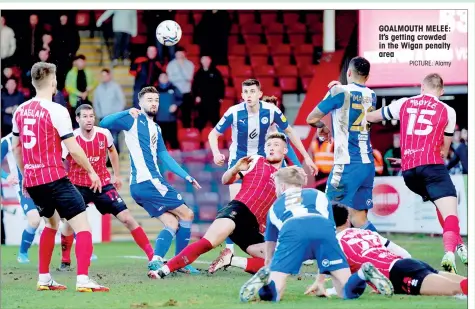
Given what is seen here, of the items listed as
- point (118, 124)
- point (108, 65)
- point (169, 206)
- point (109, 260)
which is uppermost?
point (108, 65)

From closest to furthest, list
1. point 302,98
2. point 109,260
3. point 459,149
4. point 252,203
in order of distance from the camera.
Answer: point 252,203
point 109,260
point 459,149
point 302,98

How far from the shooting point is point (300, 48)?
19.1m

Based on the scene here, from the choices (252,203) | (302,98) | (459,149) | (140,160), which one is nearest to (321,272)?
(252,203)

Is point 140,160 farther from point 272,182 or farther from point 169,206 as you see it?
point 272,182

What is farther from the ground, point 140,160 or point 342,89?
point 342,89

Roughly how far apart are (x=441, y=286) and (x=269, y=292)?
1.30 metres

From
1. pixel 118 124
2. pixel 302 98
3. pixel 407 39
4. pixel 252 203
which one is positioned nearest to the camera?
pixel 252 203

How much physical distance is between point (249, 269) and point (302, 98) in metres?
9.29

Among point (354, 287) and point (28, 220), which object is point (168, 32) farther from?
point (354, 287)

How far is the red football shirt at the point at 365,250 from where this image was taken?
764cm

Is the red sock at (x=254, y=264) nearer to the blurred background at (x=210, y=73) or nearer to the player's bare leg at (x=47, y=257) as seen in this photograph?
the player's bare leg at (x=47, y=257)

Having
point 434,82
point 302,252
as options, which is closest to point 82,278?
point 302,252

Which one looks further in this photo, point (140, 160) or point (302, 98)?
point (302, 98)

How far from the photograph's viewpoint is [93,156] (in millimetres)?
10711
